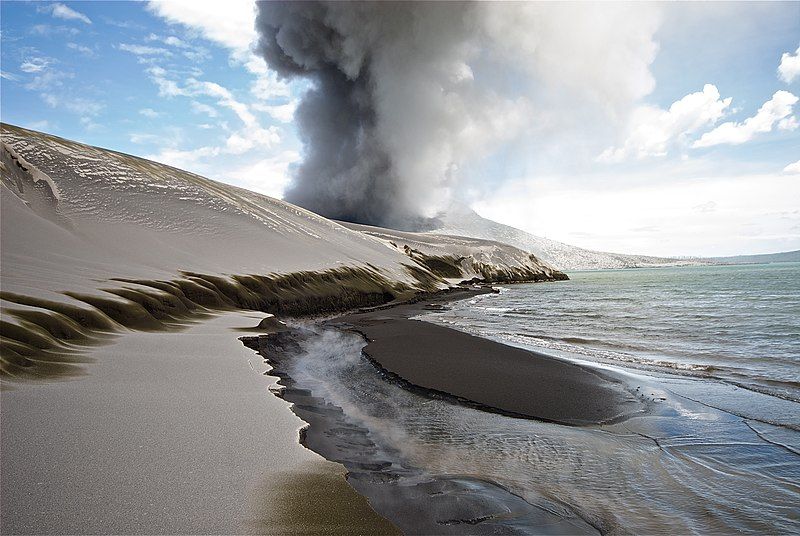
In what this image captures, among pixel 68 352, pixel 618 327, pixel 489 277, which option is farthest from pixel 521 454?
pixel 489 277

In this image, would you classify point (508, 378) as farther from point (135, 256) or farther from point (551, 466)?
point (135, 256)

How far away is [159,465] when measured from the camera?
10.6 ft

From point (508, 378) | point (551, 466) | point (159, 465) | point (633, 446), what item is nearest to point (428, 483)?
point (551, 466)

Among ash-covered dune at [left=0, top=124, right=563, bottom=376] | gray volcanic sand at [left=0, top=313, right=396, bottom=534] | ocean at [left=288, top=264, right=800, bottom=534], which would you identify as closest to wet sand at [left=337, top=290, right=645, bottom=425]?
ocean at [left=288, top=264, right=800, bottom=534]

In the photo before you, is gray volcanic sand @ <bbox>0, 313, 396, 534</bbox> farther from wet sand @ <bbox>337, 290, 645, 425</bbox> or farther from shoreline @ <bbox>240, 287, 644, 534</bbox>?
wet sand @ <bbox>337, 290, 645, 425</bbox>

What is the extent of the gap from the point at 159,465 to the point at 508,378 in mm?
6485

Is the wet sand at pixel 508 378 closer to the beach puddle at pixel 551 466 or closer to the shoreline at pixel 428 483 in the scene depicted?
the shoreline at pixel 428 483

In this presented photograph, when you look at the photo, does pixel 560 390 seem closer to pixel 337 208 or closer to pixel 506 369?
pixel 506 369

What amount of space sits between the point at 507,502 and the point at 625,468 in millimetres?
1718

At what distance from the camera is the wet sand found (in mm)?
6691

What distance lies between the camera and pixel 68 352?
5918mm

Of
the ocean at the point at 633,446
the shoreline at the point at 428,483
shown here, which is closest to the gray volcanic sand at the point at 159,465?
the shoreline at the point at 428,483

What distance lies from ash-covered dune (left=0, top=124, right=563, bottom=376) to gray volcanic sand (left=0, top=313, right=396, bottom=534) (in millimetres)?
1313

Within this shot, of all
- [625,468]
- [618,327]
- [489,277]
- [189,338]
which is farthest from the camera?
[489,277]
